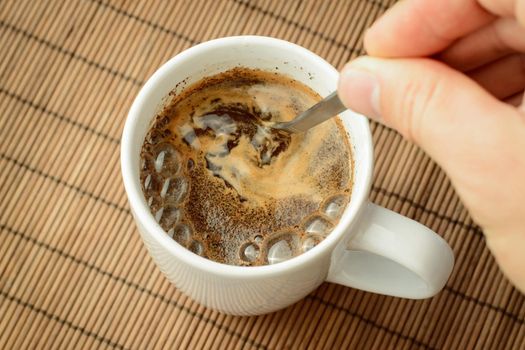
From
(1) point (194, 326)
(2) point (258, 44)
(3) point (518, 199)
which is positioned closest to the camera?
(3) point (518, 199)

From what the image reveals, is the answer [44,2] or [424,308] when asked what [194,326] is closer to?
[424,308]

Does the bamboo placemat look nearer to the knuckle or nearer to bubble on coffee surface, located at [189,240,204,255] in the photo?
bubble on coffee surface, located at [189,240,204,255]

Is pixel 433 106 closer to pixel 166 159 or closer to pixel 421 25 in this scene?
pixel 421 25

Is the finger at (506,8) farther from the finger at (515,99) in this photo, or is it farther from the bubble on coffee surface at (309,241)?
the bubble on coffee surface at (309,241)

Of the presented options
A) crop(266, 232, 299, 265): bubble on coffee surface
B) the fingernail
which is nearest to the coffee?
crop(266, 232, 299, 265): bubble on coffee surface

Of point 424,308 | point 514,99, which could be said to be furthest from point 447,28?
point 424,308

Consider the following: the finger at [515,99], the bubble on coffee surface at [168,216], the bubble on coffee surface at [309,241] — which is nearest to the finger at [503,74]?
the finger at [515,99]
